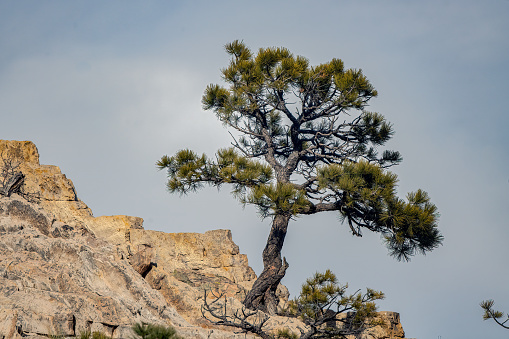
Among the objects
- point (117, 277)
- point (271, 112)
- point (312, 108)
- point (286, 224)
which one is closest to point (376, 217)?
point (286, 224)

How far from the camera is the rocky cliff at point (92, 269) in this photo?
6.68 metres

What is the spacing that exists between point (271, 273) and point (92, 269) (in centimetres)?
390

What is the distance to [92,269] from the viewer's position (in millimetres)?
8188

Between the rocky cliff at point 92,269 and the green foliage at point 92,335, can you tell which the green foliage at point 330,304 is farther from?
the green foliage at point 92,335

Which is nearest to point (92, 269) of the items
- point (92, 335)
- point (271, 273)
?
point (92, 335)

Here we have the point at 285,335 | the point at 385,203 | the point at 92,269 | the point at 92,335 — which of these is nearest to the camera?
the point at 92,335

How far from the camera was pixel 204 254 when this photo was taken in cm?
1198

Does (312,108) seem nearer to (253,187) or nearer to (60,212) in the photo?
(253,187)

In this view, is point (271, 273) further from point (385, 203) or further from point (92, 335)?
point (92, 335)

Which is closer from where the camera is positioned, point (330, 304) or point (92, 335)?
point (92, 335)

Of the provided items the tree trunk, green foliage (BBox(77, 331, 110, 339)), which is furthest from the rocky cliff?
the tree trunk

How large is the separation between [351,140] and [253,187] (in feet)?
9.78

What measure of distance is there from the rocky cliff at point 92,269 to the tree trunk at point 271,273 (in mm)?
425

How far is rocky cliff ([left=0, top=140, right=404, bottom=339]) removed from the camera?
6.68 meters
